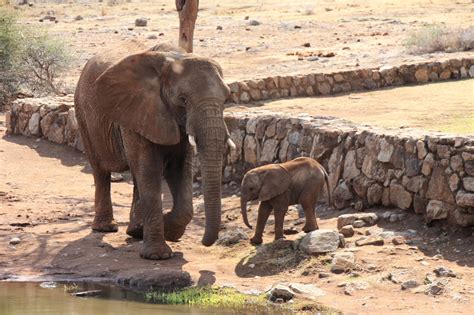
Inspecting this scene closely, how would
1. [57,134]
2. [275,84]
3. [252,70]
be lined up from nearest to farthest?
[57,134], [275,84], [252,70]

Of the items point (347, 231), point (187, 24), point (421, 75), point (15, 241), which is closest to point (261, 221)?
point (347, 231)

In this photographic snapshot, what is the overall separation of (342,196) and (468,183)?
204 cm

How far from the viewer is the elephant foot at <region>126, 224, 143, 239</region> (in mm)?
12414

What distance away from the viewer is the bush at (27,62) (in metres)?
21.6

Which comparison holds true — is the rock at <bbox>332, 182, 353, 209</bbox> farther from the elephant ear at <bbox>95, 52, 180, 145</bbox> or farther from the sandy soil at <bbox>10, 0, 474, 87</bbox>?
the sandy soil at <bbox>10, 0, 474, 87</bbox>

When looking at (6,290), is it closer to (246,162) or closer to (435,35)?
(246,162)

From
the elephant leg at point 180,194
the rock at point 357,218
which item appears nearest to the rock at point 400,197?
the rock at point 357,218

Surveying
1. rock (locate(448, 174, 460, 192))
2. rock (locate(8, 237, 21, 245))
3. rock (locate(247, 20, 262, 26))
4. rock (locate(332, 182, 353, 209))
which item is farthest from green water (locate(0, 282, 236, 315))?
rock (locate(247, 20, 262, 26))

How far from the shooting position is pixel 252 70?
78.0 feet

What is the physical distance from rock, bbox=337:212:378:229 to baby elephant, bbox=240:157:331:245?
28cm

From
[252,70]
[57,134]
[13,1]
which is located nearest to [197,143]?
[57,134]

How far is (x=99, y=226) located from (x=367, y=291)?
4088mm

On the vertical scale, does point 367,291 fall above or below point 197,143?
below

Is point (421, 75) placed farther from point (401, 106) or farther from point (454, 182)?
point (454, 182)
